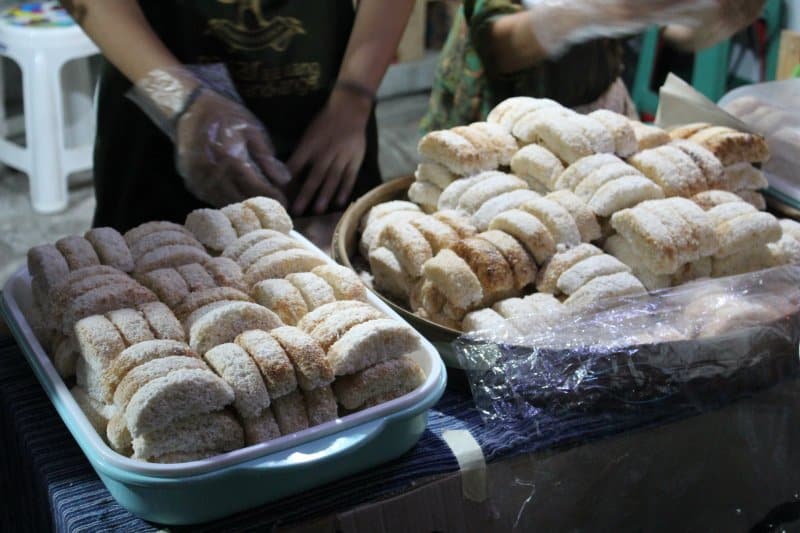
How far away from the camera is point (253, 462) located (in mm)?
1001

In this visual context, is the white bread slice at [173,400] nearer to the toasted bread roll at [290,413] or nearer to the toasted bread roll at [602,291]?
the toasted bread roll at [290,413]

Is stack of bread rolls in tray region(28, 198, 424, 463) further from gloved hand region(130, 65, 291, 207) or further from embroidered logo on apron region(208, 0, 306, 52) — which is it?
embroidered logo on apron region(208, 0, 306, 52)

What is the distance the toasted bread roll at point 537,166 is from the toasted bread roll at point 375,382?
1.98 feet

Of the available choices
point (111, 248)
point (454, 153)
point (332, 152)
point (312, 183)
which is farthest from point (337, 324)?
point (332, 152)

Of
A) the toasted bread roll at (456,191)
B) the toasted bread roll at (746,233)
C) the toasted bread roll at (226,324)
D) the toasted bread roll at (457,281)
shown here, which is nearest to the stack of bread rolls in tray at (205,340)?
the toasted bread roll at (226,324)

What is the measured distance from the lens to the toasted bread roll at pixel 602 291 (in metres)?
1.35

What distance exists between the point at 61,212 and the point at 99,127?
208 cm

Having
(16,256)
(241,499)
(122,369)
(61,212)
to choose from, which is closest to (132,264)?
(122,369)

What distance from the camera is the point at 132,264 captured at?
1278 millimetres

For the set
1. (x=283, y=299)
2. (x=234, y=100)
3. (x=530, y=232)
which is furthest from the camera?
(x=234, y=100)

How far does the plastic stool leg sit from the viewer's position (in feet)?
12.2

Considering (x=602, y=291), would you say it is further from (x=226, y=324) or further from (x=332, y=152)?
(x=332, y=152)

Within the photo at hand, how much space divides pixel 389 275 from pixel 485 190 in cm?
23

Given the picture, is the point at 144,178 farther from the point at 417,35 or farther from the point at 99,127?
the point at 417,35
